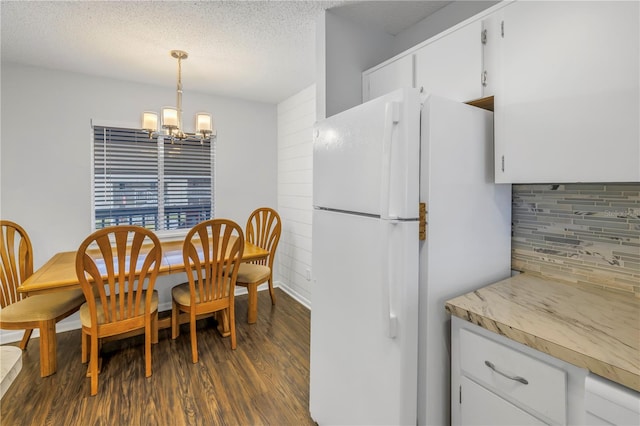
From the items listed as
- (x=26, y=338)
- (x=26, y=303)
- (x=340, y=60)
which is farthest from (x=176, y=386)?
(x=340, y=60)

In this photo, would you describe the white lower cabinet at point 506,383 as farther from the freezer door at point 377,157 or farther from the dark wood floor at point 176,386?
the dark wood floor at point 176,386

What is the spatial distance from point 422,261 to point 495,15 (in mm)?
1154

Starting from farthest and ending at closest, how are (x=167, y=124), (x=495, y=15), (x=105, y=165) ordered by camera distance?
(x=105, y=165) → (x=167, y=124) → (x=495, y=15)

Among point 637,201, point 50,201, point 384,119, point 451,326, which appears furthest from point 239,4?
point 50,201

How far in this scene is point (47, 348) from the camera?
2.17 m

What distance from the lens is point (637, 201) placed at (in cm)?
125

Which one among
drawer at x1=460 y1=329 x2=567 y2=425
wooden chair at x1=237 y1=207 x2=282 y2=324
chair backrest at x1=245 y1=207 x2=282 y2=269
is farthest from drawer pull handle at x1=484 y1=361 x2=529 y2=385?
chair backrest at x1=245 y1=207 x2=282 y2=269

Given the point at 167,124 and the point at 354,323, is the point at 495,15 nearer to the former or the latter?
the point at 354,323

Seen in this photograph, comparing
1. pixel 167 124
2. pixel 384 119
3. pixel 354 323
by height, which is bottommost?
pixel 354 323

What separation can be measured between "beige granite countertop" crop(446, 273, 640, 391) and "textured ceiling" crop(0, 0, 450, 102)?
5.66 ft

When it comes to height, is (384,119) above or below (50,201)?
above

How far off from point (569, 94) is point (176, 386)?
269cm

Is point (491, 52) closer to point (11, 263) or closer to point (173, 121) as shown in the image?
point (173, 121)

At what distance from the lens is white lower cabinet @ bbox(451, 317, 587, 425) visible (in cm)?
92
